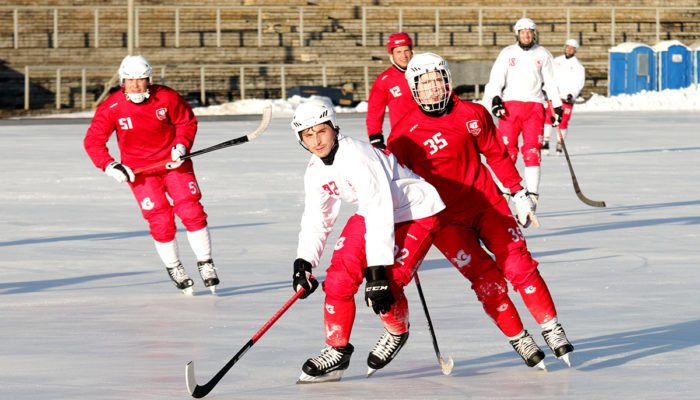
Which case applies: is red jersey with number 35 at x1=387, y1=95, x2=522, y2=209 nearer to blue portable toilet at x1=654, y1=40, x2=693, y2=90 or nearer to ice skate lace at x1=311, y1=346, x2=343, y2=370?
ice skate lace at x1=311, y1=346, x2=343, y2=370

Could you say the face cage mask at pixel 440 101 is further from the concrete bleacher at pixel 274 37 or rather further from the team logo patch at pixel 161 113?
the concrete bleacher at pixel 274 37

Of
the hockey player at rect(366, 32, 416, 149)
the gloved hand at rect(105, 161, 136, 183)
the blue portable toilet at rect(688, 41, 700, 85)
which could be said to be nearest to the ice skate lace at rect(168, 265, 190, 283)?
the gloved hand at rect(105, 161, 136, 183)

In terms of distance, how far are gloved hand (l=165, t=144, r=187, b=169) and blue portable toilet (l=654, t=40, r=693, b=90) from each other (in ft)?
96.7

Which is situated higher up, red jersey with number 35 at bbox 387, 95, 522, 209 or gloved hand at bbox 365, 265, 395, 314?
red jersey with number 35 at bbox 387, 95, 522, 209

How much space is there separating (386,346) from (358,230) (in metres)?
0.49

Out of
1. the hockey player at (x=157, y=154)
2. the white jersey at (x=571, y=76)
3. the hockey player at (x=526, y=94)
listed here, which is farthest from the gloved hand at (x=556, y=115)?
the white jersey at (x=571, y=76)

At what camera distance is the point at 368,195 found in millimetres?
4980

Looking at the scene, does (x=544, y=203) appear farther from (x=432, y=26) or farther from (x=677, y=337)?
(x=432, y=26)

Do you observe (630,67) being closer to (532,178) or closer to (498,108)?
(532,178)

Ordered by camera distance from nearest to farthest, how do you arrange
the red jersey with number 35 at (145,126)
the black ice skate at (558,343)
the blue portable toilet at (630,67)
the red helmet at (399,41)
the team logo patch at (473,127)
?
1. the black ice skate at (558,343)
2. the team logo patch at (473,127)
3. the red jersey with number 35 at (145,126)
4. the red helmet at (399,41)
5. the blue portable toilet at (630,67)

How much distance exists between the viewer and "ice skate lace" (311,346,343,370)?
5.18 m

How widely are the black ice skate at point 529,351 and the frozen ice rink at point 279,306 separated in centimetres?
6

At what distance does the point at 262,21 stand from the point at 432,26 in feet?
14.6

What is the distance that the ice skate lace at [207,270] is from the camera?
7.55m
